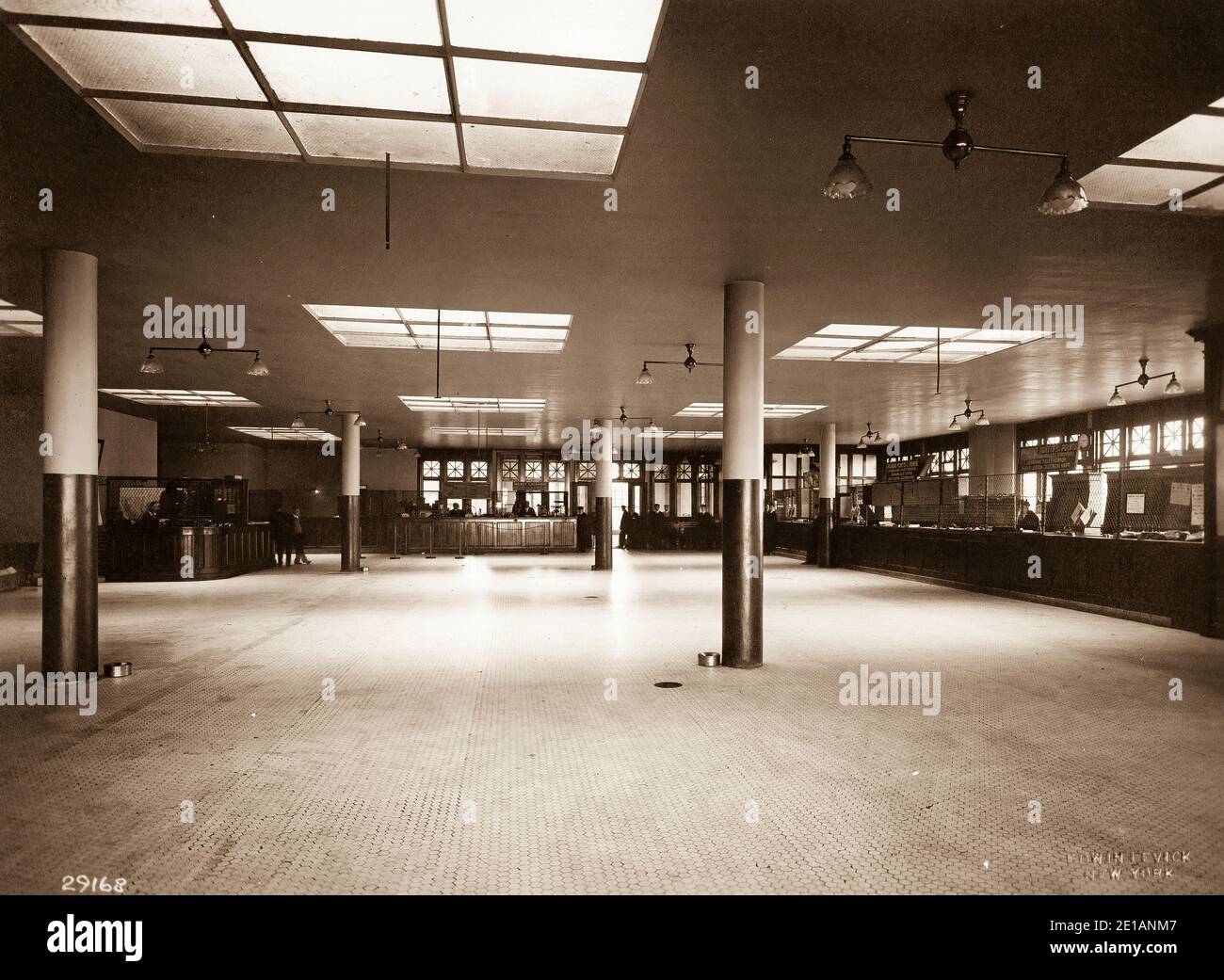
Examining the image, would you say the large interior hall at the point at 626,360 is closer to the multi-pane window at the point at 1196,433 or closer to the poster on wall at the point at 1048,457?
the multi-pane window at the point at 1196,433

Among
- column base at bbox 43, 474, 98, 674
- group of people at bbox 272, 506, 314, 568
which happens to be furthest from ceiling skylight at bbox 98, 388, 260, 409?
column base at bbox 43, 474, 98, 674

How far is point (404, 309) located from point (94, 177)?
376 cm

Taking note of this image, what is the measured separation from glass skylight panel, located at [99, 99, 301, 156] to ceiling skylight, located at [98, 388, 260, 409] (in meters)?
10.5

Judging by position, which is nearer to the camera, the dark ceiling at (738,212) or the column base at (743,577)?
the dark ceiling at (738,212)

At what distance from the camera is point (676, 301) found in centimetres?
805

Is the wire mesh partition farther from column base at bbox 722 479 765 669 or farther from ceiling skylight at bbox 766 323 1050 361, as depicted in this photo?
column base at bbox 722 479 765 669

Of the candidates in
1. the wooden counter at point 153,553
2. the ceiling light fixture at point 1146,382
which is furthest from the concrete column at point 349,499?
the ceiling light fixture at point 1146,382

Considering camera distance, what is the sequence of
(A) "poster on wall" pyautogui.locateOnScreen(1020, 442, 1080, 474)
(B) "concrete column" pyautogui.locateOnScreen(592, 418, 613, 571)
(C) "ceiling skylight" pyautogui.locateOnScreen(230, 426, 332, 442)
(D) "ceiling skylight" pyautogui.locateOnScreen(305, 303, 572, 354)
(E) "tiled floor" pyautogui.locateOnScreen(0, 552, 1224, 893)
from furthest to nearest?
(C) "ceiling skylight" pyautogui.locateOnScreen(230, 426, 332, 442), (A) "poster on wall" pyautogui.locateOnScreen(1020, 442, 1080, 474), (B) "concrete column" pyautogui.locateOnScreen(592, 418, 613, 571), (D) "ceiling skylight" pyautogui.locateOnScreen(305, 303, 572, 354), (E) "tiled floor" pyautogui.locateOnScreen(0, 552, 1224, 893)

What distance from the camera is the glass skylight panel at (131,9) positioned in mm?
3371

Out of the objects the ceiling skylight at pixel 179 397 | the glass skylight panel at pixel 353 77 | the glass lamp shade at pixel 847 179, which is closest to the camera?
the glass skylight panel at pixel 353 77

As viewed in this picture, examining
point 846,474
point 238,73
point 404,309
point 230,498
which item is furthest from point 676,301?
point 846,474

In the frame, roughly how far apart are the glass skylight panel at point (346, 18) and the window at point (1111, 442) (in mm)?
18626

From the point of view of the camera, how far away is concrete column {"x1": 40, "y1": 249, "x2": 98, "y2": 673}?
613 centimetres

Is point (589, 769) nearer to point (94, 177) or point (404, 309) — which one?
point (94, 177)
